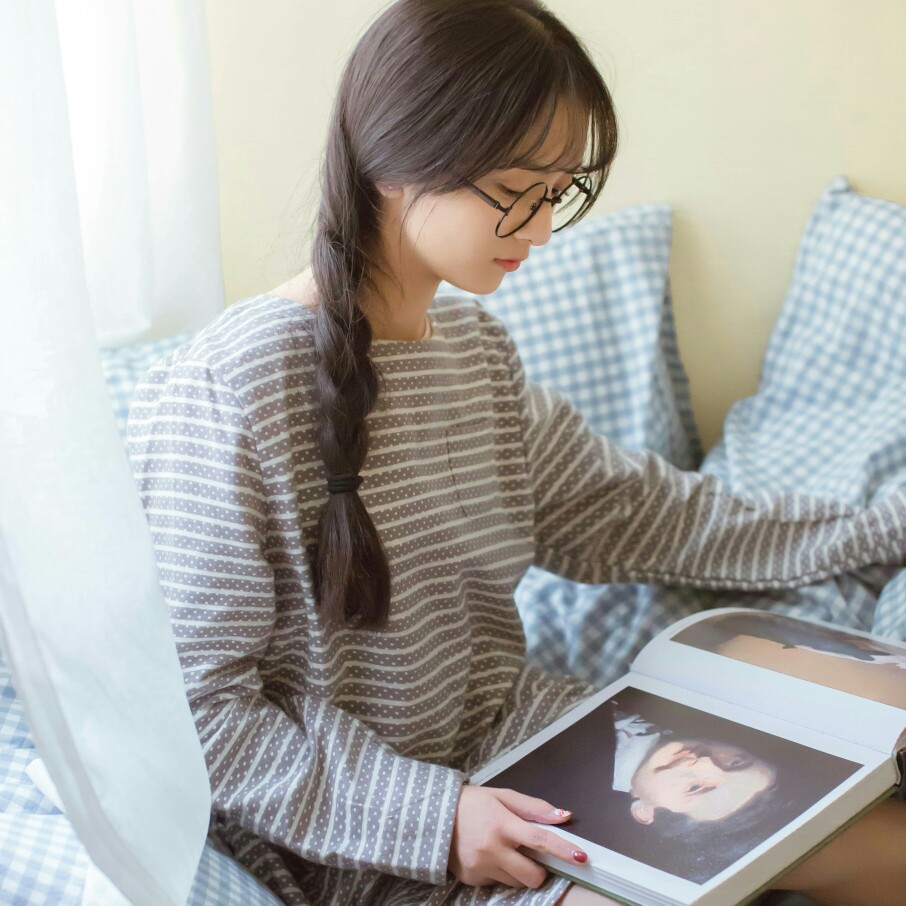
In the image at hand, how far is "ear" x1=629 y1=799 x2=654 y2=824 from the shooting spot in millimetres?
747

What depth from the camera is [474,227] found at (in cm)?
81

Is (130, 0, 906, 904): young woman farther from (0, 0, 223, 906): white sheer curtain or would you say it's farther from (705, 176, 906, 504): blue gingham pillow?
(705, 176, 906, 504): blue gingham pillow

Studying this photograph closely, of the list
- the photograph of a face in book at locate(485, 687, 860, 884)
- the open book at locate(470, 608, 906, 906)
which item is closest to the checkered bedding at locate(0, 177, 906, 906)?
the open book at locate(470, 608, 906, 906)

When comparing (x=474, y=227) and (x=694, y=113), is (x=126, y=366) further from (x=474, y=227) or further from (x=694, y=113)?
(x=694, y=113)

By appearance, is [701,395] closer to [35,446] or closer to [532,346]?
[532,346]

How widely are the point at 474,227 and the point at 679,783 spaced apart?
1.40ft

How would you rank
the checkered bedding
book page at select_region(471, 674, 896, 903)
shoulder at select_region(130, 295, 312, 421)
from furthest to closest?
1. the checkered bedding
2. shoulder at select_region(130, 295, 312, 421)
3. book page at select_region(471, 674, 896, 903)

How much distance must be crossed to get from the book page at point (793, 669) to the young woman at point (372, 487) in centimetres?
13

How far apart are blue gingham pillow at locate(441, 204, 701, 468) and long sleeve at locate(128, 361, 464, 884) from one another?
58 centimetres

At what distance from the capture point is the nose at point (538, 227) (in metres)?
0.82

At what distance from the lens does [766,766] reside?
0.79 m

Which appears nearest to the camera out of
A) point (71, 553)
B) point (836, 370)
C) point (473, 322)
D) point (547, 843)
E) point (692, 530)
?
point (71, 553)

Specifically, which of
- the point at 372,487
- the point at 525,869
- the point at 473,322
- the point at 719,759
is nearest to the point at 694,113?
the point at 473,322

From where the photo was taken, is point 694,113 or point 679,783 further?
point 694,113
